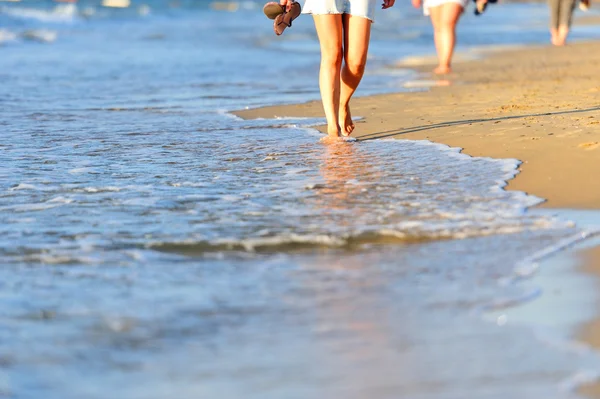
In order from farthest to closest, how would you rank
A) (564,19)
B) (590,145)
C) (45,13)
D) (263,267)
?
(45,13), (564,19), (590,145), (263,267)

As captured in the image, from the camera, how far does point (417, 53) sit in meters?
15.7

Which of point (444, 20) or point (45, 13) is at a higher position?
point (444, 20)

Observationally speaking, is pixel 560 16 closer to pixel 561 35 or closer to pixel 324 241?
pixel 561 35

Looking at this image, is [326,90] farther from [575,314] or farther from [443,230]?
[575,314]

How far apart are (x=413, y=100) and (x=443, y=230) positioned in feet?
15.6

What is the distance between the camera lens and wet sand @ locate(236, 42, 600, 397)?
15.2ft

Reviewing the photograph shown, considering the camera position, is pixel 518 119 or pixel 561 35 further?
pixel 561 35

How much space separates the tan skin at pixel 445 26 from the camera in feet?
35.4

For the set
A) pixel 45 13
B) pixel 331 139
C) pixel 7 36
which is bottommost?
pixel 45 13

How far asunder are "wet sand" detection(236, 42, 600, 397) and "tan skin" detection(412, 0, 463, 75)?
0.22m

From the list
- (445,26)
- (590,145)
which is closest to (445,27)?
(445,26)

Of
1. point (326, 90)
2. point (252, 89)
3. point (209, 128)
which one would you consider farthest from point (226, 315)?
point (252, 89)

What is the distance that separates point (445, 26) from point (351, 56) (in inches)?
191

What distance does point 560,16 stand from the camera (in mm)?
14750
